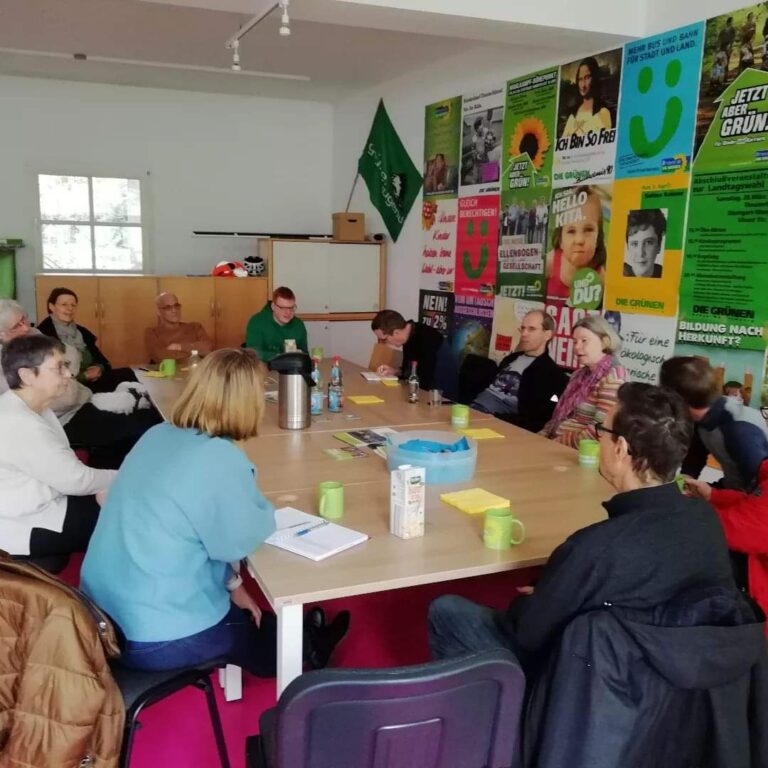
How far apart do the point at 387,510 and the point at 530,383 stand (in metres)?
2.05

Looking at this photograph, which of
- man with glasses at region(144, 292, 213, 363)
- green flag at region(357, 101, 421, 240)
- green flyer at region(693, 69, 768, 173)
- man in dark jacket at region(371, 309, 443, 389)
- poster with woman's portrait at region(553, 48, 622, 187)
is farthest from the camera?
green flag at region(357, 101, 421, 240)

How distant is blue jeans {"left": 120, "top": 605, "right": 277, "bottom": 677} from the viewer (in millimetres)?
1888

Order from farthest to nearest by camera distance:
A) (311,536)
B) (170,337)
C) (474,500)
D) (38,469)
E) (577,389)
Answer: (170,337)
(577,389)
(38,469)
(474,500)
(311,536)

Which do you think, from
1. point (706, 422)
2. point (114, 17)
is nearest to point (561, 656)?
point (706, 422)

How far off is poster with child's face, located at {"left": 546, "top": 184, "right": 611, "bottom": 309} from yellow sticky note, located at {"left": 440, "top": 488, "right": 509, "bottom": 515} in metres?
2.66

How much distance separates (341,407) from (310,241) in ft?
13.1

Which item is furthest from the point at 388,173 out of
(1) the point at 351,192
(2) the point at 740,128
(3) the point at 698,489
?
(3) the point at 698,489

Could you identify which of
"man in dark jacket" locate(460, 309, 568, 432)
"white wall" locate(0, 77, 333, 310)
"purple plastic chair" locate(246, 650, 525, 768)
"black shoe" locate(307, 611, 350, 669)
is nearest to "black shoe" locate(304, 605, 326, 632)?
"black shoe" locate(307, 611, 350, 669)

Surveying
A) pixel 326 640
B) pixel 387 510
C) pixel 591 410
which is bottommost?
pixel 326 640

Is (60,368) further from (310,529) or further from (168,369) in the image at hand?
(168,369)

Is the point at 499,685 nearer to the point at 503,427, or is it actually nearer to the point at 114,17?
the point at 503,427

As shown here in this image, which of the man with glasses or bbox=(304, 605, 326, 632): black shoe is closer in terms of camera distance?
bbox=(304, 605, 326, 632): black shoe

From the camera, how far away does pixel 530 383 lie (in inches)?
165

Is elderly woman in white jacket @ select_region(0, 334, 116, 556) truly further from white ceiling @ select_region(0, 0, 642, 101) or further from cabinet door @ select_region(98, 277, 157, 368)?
cabinet door @ select_region(98, 277, 157, 368)
